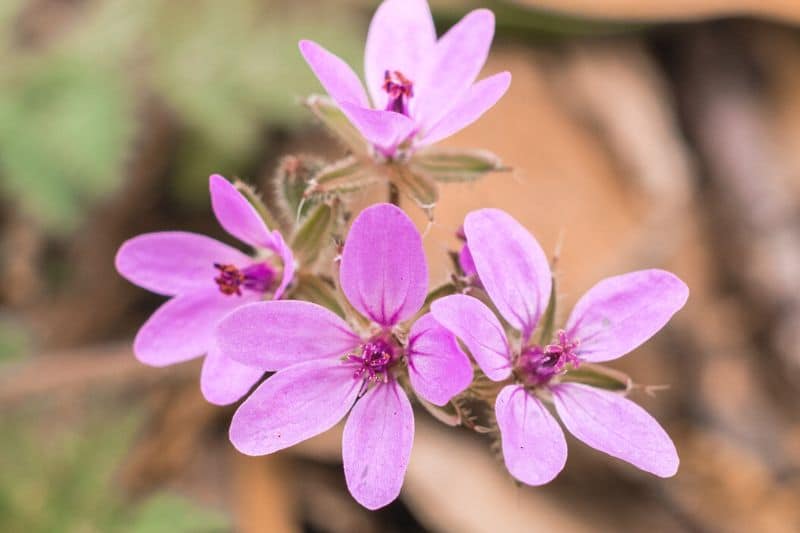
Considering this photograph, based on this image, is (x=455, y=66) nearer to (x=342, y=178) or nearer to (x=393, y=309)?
(x=342, y=178)

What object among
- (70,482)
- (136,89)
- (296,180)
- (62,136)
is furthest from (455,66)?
(136,89)

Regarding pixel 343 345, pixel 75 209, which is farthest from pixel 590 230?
pixel 343 345

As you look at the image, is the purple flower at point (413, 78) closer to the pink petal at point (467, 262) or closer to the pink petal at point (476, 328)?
the pink petal at point (467, 262)

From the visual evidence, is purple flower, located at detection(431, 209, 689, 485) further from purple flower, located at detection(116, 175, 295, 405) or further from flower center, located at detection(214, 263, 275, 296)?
flower center, located at detection(214, 263, 275, 296)

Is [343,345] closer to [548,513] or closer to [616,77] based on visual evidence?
[548,513]

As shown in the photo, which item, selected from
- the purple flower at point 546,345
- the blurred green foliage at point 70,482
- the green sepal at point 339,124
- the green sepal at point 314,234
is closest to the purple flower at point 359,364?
the purple flower at point 546,345
